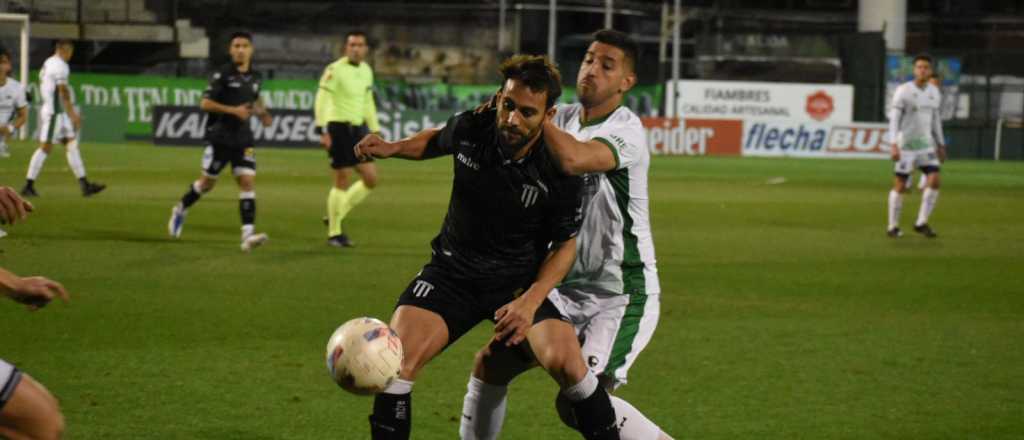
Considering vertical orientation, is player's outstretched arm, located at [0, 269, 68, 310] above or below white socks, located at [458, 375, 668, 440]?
above

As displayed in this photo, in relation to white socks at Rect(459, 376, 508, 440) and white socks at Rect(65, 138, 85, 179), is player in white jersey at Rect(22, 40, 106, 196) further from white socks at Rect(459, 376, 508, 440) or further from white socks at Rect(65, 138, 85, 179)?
white socks at Rect(459, 376, 508, 440)

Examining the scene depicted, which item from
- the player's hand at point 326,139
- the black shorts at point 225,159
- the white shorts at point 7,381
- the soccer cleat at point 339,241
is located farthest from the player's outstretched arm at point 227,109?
the white shorts at point 7,381

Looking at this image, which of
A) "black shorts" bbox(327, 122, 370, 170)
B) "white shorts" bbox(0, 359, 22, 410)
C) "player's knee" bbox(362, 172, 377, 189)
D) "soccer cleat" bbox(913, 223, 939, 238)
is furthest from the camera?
"soccer cleat" bbox(913, 223, 939, 238)

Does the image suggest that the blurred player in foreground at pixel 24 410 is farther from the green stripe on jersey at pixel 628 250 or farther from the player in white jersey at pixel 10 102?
the player in white jersey at pixel 10 102

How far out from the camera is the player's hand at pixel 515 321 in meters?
5.80

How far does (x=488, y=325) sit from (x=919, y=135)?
1035 centimetres

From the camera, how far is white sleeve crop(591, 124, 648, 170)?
20.0 ft

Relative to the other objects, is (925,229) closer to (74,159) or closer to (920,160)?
(920,160)

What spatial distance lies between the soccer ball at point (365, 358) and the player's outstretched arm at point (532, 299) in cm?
43

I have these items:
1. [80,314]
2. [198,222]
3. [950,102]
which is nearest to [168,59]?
[950,102]

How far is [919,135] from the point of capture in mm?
19609

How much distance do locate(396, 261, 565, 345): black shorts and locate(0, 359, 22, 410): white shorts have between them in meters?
1.92

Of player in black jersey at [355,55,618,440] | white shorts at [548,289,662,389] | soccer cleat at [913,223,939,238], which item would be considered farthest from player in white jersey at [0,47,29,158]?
white shorts at [548,289,662,389]

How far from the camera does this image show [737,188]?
28.1m
